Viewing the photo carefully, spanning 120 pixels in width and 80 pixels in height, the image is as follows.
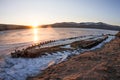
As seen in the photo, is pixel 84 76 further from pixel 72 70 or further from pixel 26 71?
pixel 26 71

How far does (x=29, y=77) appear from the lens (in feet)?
46.0

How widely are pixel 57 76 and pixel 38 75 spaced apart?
6.86 feet

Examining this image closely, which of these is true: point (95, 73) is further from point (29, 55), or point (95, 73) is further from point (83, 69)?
point (29, 55)

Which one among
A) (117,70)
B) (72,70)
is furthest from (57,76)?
(117,70)

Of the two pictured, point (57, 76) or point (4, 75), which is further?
point (4, 75)

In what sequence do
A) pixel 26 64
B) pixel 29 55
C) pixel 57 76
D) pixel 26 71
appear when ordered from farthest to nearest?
pixel 29 55, pixel 26 64, pixel 26 71, pixel 57 76

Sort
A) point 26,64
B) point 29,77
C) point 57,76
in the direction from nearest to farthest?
point 57,76 → point 29,77 → point 26,64

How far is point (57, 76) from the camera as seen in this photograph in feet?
42.9

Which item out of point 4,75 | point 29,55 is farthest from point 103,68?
point 29,55

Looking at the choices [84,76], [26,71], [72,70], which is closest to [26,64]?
[26,71]

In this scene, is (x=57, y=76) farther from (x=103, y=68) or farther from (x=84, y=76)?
(x=103, y=68)

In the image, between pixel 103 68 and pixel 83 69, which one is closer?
pixel 103 68

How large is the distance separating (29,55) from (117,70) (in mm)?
11682

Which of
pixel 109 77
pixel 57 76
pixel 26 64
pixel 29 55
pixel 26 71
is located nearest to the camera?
pixel 109 77
